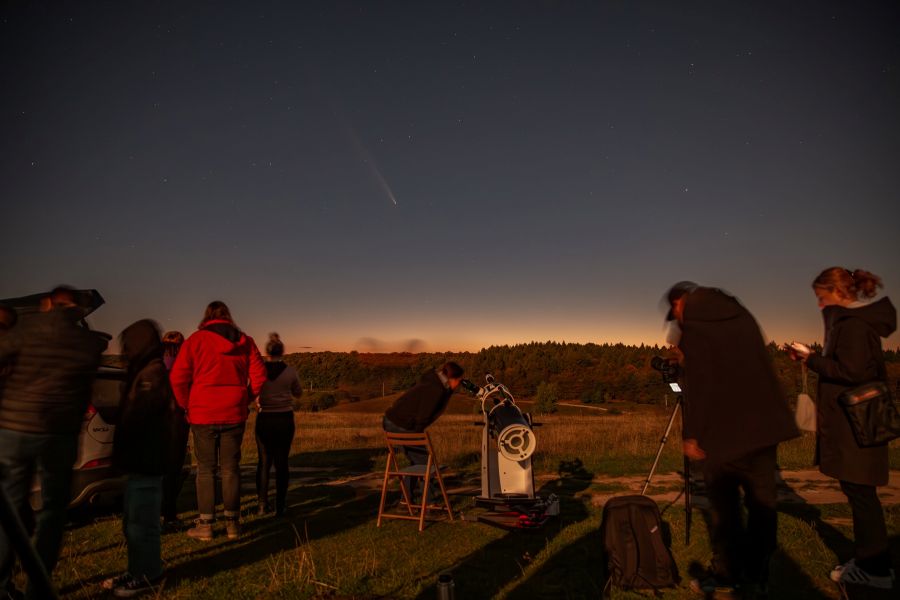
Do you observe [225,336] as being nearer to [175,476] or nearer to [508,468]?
[175,476]

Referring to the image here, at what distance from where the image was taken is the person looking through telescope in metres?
6.94

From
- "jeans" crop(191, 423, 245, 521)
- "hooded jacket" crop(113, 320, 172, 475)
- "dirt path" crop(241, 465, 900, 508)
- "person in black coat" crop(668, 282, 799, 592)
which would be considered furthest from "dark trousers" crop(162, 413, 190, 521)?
"person in black coat" crop(668, 282, 799, 592)

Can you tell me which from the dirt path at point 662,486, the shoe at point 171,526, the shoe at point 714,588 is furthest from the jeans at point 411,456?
the shoe at point 714,588

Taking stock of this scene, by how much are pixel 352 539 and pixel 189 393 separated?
221 centimetres

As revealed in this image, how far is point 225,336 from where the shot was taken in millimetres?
5984

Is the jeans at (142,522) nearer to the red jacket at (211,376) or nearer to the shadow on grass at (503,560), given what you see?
the red jacket at (211,376)

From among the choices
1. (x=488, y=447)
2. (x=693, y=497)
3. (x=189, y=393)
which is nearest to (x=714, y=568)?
(x=488, y=447)

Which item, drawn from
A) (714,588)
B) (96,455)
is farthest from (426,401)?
(714,588)

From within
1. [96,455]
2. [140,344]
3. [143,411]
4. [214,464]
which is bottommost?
[214,464]

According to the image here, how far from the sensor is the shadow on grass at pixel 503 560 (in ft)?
14.8

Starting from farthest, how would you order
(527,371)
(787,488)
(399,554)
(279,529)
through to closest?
(527,371) → (787,488) → (279,529) → (399,554)

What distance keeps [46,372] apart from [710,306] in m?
4.46

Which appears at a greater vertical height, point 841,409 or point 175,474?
point 841,409

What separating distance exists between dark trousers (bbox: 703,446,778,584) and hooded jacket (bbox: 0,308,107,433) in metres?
4.32
